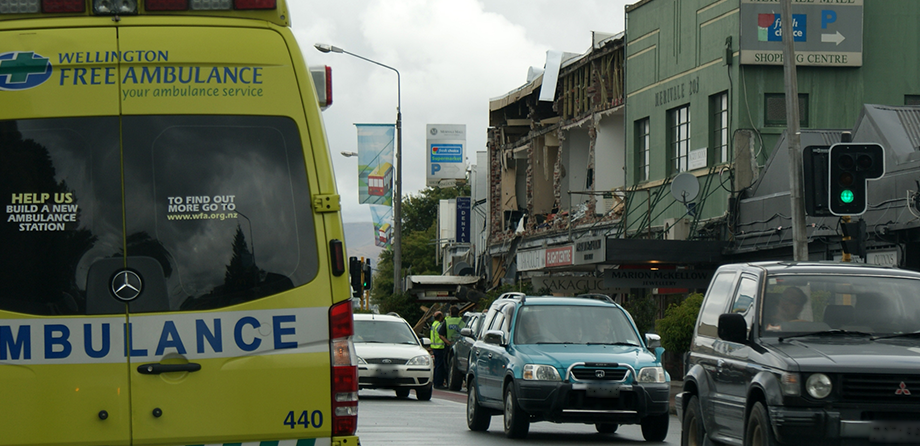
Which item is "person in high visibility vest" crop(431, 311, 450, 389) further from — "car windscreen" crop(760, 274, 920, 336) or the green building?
"car windscreen" crop(760, 274, 920, 336)

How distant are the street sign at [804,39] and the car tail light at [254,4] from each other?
898 inches

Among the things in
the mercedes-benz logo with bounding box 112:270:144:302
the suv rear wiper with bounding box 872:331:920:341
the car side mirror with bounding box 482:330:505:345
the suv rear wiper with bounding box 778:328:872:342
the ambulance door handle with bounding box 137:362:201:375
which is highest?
the mercedes-benz logo with bounding box 112:270:144:302

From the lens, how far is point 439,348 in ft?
95.2

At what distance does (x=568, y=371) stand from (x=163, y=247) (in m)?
8.67

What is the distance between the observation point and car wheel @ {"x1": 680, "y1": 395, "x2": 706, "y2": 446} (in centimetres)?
1103

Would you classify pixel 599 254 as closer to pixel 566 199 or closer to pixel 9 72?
pixel 566 199

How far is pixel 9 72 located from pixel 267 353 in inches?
72.2

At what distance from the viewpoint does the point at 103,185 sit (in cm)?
611

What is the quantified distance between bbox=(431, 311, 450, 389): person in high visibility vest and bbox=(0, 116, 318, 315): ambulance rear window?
22.7 m

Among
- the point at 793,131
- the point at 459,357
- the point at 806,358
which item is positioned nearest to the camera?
the point at 806,358

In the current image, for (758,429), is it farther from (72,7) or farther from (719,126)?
(719,126)

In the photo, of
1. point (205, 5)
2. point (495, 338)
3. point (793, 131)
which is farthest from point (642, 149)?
point (205, 5)

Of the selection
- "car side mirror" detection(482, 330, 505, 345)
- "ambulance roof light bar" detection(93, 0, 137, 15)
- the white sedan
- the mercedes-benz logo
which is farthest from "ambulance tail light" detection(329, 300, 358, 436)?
the white sedan

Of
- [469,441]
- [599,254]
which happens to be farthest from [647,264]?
[469,441]
